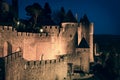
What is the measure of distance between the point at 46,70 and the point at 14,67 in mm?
6592

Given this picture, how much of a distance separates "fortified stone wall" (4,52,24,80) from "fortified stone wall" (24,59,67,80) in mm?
1313

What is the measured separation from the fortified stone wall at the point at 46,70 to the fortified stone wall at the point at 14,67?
4.31 ft

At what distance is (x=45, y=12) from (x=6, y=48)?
21980mm

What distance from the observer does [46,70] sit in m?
37.5

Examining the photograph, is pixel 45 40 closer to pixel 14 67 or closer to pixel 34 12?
pixel 34 12

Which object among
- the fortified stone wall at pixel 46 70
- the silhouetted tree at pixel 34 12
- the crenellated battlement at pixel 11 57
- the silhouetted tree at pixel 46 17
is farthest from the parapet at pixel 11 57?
the silhouetted tree at pixel 34 12

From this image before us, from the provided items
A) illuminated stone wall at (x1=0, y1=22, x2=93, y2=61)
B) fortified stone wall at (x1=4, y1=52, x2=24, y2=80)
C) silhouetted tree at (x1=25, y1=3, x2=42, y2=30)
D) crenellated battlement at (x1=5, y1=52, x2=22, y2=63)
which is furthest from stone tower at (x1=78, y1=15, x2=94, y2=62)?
crenellated battlement at (x1=5, y1=52, x2=22, y2=63)

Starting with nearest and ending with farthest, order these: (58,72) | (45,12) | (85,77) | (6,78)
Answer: (6,78), (58,72), (85,77), (45,12)

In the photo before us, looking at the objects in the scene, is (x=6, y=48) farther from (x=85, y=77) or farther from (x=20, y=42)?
(x=85, y=77)

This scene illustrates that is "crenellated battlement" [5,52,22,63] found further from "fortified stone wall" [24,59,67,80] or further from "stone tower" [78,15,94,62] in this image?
"stone tower" [78,15,94,62]

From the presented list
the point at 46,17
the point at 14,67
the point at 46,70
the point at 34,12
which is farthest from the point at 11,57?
the point at 46,17

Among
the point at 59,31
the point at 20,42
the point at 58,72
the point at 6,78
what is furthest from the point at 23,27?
the point at 6,78

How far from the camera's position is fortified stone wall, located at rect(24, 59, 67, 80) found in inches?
1379

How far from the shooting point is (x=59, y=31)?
50.2 metres
